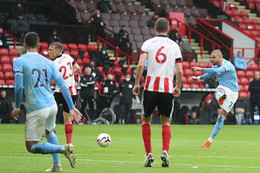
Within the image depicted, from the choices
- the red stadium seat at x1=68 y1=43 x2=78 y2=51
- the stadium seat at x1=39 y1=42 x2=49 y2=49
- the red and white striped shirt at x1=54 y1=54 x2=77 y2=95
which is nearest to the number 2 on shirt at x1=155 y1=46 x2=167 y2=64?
the red and white striped shirt at x1=54 y1=54 x2=77 y2=95

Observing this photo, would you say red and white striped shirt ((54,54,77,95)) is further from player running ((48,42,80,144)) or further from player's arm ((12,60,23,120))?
player's arm ((12,60,23,120))

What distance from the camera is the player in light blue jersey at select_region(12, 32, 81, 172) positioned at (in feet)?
30.0

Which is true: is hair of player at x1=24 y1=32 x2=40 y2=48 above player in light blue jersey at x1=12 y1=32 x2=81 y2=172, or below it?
above

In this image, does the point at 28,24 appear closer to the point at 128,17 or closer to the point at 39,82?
the point at 128,17

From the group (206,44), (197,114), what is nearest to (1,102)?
(197,114)

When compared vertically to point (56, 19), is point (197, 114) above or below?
below

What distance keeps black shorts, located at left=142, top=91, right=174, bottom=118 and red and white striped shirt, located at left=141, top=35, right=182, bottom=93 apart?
81 millimetres

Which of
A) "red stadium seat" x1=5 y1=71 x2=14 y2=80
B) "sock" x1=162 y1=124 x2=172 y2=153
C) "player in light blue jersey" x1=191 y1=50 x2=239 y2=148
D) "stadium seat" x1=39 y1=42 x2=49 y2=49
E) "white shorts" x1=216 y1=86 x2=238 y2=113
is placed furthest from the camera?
"stadium seat" x1=39 y1=42 x2=49 y2=49

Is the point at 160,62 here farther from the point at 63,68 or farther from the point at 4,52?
the point at 4,52

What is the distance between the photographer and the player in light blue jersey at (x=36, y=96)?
914cm

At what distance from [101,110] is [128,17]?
8827mm

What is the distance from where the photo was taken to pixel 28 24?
31.1 metres

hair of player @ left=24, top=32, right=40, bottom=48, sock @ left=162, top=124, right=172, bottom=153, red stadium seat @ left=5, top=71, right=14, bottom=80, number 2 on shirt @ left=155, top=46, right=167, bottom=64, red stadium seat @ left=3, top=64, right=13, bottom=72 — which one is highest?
hair of player @ left=24, top=32, right=40, bottom=48

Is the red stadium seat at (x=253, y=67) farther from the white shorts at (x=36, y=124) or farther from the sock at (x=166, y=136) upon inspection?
the white shorts at (x=36, y=124)
